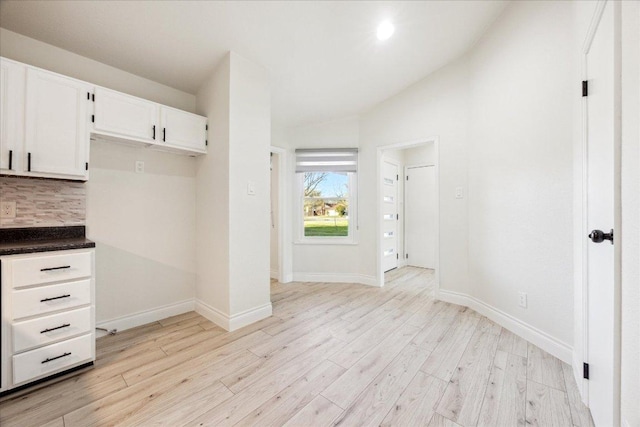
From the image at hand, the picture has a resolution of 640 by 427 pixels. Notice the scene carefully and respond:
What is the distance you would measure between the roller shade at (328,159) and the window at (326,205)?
0.03m

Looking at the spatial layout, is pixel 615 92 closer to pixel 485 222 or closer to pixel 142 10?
pixel 485 222

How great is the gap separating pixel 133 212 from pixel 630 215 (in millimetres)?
3391

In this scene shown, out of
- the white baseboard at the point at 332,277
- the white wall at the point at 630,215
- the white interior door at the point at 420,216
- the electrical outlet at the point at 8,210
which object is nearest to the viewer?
the white wall at the point at 630,215

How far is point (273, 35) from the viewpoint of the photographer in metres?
2.24

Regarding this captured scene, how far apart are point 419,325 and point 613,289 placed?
167 centimetres

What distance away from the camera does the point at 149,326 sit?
2.50 meters

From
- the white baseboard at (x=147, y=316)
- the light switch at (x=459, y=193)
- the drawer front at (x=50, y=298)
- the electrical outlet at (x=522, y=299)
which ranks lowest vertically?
the white baseboard at (x=147, y=316)

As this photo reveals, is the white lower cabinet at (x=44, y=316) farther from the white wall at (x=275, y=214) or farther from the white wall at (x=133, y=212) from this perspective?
Result: the white wall at (x=275, y=214)

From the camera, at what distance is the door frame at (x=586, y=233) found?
40.0 inches

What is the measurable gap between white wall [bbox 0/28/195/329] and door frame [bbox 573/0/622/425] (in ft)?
10.7

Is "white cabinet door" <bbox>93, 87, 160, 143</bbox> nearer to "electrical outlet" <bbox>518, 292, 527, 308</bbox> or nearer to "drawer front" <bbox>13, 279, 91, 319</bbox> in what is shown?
"drawer front" <bbox>13, 279, 91, 319</bbox>

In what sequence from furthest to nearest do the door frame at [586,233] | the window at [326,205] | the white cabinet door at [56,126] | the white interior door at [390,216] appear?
the white interior door at [390,216] < the window at [326,205] < the white cabinet door at [56,126] < the door frame at [586,233]

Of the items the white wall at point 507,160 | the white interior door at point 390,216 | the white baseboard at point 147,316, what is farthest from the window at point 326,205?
the white baseboard at point 147,316

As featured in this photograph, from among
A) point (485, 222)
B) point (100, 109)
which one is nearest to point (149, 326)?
point (100, 109)
